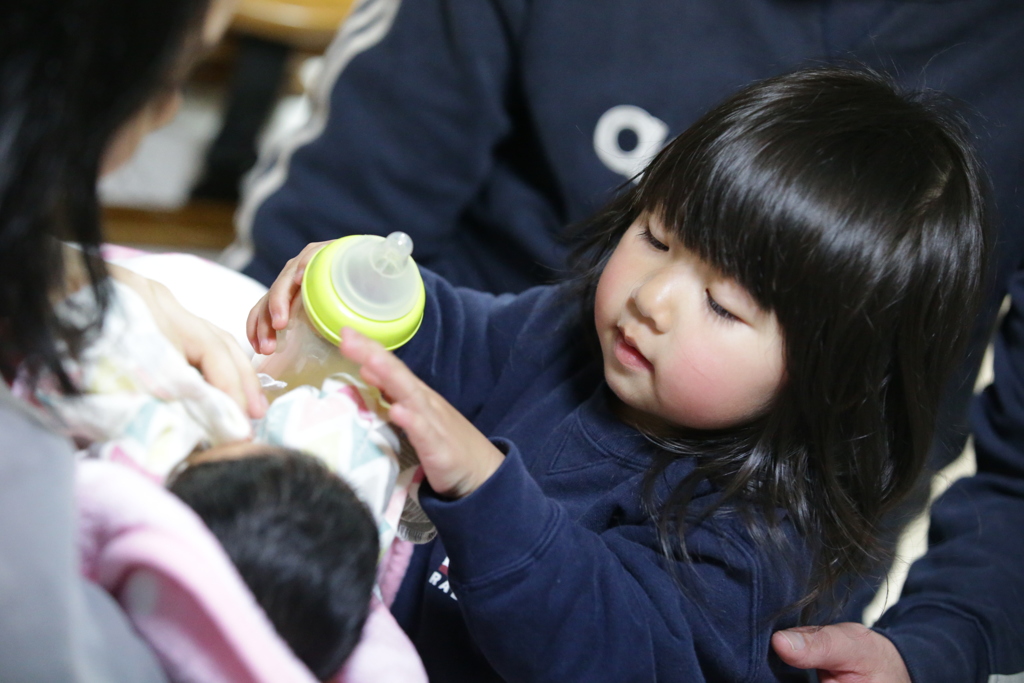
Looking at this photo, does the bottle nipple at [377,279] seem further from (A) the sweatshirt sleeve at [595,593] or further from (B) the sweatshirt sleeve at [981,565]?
(B) the sweatshirt sleeve at [981,565]

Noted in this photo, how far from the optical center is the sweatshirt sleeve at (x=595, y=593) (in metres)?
0.55

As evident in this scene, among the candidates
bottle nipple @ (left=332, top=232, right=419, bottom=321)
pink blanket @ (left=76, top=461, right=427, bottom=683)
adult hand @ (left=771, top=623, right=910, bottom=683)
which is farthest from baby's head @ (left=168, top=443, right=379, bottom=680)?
adult hand @ (left=771, top=623, right=910, bottom=683)

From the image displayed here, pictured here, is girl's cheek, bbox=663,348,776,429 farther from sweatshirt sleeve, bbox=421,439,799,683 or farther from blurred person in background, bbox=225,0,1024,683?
blurred person in background, bbox=225,0,1024,683

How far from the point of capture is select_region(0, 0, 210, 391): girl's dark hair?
36cm

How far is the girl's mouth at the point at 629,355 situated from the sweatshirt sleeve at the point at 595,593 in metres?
0.12

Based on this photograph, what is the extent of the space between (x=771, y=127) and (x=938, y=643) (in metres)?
0.54

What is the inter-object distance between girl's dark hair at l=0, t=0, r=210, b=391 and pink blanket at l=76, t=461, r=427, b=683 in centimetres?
7

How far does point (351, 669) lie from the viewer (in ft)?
1.60

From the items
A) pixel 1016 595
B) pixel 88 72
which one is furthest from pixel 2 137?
pixel 1016 595

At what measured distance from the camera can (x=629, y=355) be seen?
64 centimetres

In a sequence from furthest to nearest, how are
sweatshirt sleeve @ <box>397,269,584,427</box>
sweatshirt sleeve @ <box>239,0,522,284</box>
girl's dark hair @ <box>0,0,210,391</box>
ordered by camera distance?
sweatshirt sleeve @ <box>239,0,522,284</box>
sweatshirt sleeve @ <box>397,269,584,427</box>
girl's dark hair @ <box>0,0,210,391</box>

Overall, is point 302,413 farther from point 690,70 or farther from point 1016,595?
point 1016,595

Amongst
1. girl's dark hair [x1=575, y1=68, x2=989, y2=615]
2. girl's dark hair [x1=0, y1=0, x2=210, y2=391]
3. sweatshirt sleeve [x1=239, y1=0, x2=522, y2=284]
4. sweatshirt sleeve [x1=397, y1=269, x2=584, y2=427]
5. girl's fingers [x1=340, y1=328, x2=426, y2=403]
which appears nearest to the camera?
girl's dark hair [x1=0, y1=0, x2=210, y2=391]

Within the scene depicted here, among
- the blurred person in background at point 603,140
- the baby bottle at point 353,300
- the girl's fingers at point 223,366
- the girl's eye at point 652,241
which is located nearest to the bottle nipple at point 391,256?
A: the baby bottle at point 353,300
